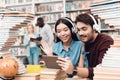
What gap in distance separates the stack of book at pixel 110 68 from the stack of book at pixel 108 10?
15 cm

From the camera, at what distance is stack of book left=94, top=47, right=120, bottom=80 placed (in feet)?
3.89

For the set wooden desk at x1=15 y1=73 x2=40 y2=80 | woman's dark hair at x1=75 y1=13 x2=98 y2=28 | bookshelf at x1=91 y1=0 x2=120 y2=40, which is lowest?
wooden desk at x1=15 y1=73 x2=40 y2=80

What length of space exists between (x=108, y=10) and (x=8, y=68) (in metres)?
0.68

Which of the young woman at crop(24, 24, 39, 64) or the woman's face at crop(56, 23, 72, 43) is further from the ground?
the woman's face at crop(56, 23, 72, 43)

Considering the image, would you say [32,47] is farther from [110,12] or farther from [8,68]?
[110,12]

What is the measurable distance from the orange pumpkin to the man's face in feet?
1.62

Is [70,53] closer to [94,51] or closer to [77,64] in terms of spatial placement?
[77,64]

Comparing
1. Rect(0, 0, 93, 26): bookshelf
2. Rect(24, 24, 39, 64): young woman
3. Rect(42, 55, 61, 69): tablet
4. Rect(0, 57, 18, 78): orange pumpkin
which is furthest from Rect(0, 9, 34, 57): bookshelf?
Rect(0, 0, 93, 26): bookshelf

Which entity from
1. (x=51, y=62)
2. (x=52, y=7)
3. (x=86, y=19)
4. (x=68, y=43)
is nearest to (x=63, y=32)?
(x=68, y=43)

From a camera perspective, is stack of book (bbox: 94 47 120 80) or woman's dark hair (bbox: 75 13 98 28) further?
woman's dark hair (bbox: 75 13 98 28)

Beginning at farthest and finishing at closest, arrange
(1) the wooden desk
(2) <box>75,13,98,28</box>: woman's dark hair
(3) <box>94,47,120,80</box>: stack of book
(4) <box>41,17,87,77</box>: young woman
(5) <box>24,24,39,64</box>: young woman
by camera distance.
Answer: (5) <box>24,24,39,64</box>: young woman < (4) <box>41,17,87,77</box>: young woman < (2) <box>75,13,98,28</box>: woman's dark hair < (1) the wooden desk < (3) <box>94,47,120,80</box>: stack of book

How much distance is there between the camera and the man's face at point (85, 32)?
67.2 inches

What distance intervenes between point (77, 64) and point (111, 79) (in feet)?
2.49

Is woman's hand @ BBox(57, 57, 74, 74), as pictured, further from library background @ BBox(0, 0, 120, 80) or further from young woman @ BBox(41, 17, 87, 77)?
young woman @ BBox(41, 17, 87, 77)
